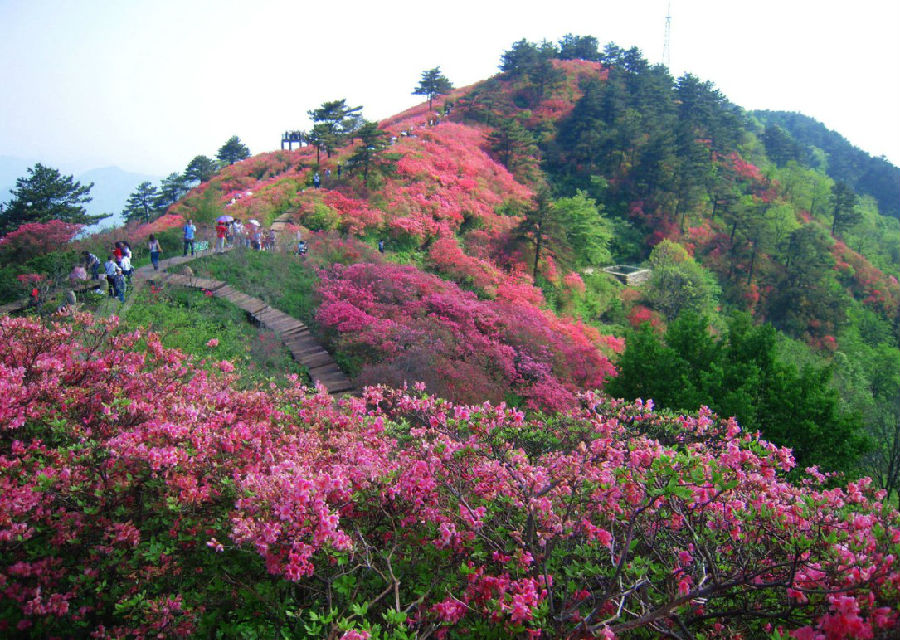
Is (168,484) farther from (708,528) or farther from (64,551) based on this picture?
(708,528)

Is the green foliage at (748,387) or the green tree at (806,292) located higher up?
the green tree at (806,292)

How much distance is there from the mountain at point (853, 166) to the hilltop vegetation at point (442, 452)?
41796 mm

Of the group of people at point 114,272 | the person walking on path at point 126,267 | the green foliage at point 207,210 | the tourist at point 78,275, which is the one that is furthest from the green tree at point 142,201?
the tourist at point 78,275

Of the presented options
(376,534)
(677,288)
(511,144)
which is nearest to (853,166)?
(511,144)

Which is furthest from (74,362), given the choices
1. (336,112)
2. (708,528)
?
(336,112)

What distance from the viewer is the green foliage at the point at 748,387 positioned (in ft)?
34.6

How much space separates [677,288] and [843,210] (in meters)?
25.3

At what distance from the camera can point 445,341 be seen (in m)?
11.7

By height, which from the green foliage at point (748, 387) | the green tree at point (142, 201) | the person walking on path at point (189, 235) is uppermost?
the green tree at point (142, 201)

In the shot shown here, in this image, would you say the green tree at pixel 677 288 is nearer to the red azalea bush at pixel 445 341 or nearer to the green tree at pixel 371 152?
the red azalea bush at pixel 445 341

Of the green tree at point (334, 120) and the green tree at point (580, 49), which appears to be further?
the green tree at point (580, 49)

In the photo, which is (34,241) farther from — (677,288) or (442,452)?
(677,288)

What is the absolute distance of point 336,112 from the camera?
27.8 meters

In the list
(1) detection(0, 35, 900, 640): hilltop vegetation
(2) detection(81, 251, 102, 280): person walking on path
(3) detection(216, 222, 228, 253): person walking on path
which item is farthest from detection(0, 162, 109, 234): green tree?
(2) detection(81, 251, 102, 280): person walking on path
